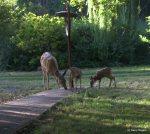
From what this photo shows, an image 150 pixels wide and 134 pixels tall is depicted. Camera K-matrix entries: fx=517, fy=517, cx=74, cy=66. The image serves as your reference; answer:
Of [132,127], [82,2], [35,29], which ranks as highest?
[82,2]

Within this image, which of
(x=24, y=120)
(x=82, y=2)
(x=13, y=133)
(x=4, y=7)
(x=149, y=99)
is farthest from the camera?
(x=82, y=2)

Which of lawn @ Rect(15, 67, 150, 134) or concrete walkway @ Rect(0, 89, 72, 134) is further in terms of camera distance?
concrete walkway @ Rect(0, 89, 72, 134)

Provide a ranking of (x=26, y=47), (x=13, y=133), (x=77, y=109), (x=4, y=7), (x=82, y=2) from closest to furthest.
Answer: (x=13, y=133)
(x=77, y=109)
(x=4, y=7)
(x=26, y=47)
(x=82, y=2)

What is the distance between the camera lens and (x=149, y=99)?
14414mm

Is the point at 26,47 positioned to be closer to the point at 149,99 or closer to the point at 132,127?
the point at 149,99

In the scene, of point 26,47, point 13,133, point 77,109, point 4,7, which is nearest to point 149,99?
point 77,109

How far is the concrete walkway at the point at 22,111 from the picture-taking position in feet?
33.3

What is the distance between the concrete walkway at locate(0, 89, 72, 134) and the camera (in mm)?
10156

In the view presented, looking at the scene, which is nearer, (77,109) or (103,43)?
(77,109)

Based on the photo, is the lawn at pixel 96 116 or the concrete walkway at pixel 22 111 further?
the concrete walkway at pixel 22 111

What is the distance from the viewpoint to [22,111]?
1216 cm

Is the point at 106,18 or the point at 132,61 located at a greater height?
the point at 106,18

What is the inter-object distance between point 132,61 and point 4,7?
1196cm

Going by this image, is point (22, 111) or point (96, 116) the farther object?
point (22, 111)
